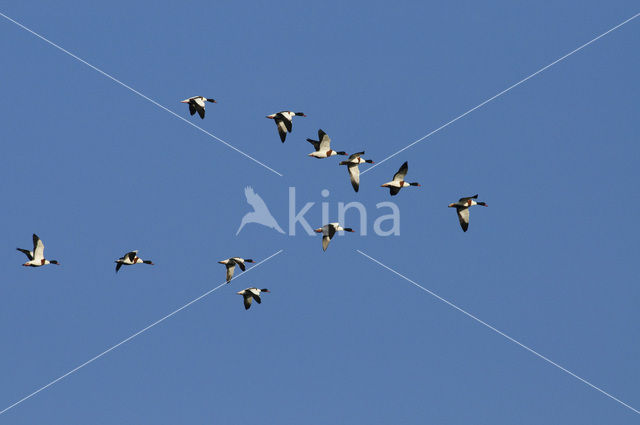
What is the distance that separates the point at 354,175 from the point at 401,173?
2656 millimetres

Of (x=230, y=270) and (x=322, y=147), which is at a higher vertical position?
(x=322, y=147)

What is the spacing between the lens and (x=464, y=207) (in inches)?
3654

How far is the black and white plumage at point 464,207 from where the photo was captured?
92.6 m

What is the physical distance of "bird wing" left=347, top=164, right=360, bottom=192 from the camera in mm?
92188

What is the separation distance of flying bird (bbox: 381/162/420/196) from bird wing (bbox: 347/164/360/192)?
146cm

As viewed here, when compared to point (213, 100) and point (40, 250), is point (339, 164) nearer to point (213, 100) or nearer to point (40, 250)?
point (213, 100)

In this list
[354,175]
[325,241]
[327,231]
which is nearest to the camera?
[325,241]

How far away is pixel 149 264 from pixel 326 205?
1017cm

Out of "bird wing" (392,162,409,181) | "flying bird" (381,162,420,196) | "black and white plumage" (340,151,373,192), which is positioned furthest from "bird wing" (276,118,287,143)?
"bird wing" (392,162,409,181)

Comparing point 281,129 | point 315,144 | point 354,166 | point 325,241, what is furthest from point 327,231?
point 281,129

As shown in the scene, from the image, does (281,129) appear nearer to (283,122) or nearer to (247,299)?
(283,122)

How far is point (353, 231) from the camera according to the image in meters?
94.9

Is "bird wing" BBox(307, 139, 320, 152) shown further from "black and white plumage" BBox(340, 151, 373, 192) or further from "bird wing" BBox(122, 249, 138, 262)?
"bird wing" BBox(122, 249, 138, 262)

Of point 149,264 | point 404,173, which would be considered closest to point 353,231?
point 404,173
